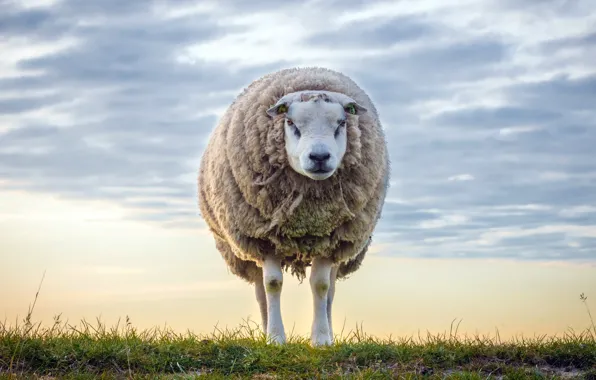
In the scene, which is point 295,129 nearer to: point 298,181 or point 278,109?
point 278,109

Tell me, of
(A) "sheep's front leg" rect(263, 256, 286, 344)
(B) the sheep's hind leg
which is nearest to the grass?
(A) "sheep's front leg" rect(263, 256, 286, 344)

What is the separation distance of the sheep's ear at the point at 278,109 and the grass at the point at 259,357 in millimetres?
2479

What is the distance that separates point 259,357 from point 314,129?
2.59m

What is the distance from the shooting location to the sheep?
29.5ft

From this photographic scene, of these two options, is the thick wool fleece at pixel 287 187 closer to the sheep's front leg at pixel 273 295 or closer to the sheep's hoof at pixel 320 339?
the sheep's front leg at pixel 273 295

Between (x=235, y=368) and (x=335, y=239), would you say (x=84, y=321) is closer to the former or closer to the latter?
(x=235, y=368)

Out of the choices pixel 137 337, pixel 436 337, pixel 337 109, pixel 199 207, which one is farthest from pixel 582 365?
pixel 199 207

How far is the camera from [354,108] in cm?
935

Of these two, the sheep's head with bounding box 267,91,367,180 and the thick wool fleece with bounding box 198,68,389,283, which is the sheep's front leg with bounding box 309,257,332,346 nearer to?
the thick wool fleece with bounding box 198,68,389,283

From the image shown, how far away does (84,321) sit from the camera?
8336 millimetres

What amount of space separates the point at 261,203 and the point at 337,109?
136 centimetres

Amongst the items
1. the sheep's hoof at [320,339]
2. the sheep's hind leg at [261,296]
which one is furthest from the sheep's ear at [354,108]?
the sheep's hind leg at [261,296]

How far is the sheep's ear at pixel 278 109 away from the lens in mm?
9008

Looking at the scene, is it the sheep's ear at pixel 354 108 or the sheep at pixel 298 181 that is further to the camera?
the sheep's ear at pixel 354 108
